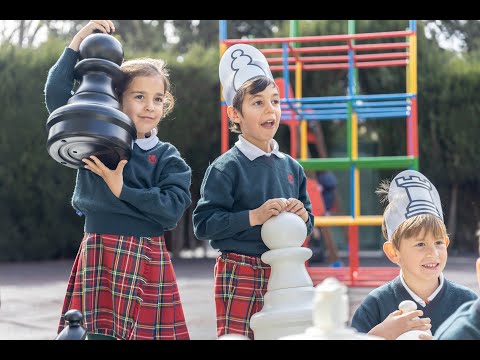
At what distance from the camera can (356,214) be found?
727cm

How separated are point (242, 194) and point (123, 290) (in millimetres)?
501

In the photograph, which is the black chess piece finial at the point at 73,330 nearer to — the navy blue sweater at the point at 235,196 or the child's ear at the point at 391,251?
the navy blue sweater at the point at 235,196

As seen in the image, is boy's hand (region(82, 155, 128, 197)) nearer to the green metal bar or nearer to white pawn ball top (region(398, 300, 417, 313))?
white pawn ball top (region(398, 300, 417, 313))

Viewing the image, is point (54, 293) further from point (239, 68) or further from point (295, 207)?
point (295, 207)

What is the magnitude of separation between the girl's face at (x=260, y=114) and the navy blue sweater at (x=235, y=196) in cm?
9

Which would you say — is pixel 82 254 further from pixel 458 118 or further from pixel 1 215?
pixel 458 118

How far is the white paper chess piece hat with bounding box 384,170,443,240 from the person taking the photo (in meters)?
2.46

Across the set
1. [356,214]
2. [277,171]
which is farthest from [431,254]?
[356,214]

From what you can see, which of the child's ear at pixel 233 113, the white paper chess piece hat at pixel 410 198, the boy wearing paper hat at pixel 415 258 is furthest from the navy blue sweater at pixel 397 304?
the child's ear at pixel 233 113

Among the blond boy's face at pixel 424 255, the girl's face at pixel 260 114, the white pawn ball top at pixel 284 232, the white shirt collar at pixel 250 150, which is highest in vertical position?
the girl's face at pixel 260 114

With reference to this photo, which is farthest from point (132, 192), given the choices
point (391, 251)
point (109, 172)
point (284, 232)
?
point (391, 251)

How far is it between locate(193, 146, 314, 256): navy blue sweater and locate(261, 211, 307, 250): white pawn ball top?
1.40 feet

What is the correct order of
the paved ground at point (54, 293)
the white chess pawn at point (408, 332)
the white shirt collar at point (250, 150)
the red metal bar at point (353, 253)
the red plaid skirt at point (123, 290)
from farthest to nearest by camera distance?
the red metal bar at point (353, 253), the paved ground at point (54, 293), the white shirt collar at point (250, 150), the red plaid skirt at point (123, 290), the white chess pawn at point (408, 332)

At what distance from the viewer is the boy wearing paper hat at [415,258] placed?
8.09 feet
